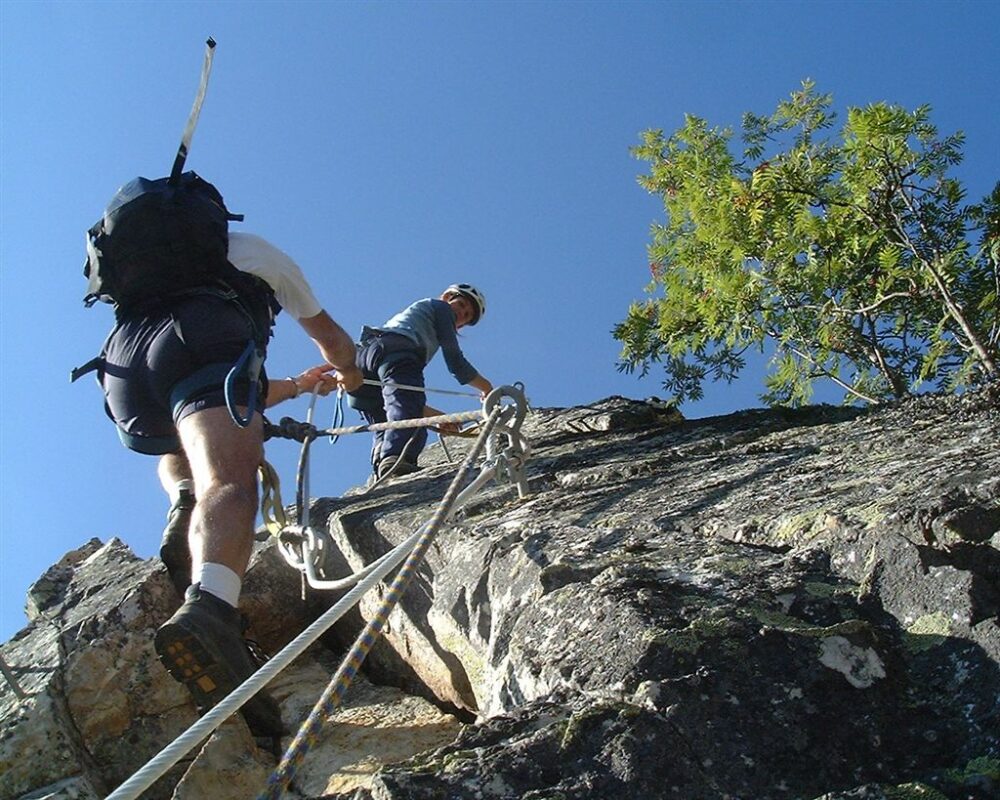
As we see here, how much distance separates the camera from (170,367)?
386 cm

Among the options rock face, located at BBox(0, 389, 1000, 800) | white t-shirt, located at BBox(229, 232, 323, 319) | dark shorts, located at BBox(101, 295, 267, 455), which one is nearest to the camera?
rock face, located at BBox(0, 389, 1000, 800)

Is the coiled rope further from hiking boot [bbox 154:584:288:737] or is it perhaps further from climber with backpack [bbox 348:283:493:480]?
climber with backpack [bbox 348:283:493:480]

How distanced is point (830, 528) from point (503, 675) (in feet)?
3.15

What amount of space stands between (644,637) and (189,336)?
2.31 meters

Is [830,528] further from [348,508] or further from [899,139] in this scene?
[899,139]

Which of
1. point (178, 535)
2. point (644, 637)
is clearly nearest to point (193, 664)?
point (178, 535)

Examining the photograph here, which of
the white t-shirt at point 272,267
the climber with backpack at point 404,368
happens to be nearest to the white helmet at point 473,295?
the climber with backpack at point 404,368

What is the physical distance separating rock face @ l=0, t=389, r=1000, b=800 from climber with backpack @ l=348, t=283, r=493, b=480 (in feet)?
5.10

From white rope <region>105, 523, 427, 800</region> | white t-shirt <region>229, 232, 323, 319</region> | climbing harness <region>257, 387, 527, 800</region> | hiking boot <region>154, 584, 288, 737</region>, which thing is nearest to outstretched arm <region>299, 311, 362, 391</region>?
white t-shirt <region>229, 232, 323, 319</region>

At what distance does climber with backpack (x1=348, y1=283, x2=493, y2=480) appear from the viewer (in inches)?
267

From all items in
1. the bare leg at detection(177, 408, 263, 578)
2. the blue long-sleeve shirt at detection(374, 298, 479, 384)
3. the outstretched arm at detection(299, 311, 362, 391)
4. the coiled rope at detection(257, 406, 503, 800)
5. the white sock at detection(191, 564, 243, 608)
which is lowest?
the coiled rope at detection(257, 406, 503, 800)

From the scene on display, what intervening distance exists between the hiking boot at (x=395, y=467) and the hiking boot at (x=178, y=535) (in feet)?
7.07

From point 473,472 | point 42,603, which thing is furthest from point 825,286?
point 42,603

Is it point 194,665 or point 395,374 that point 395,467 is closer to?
point 395,374
